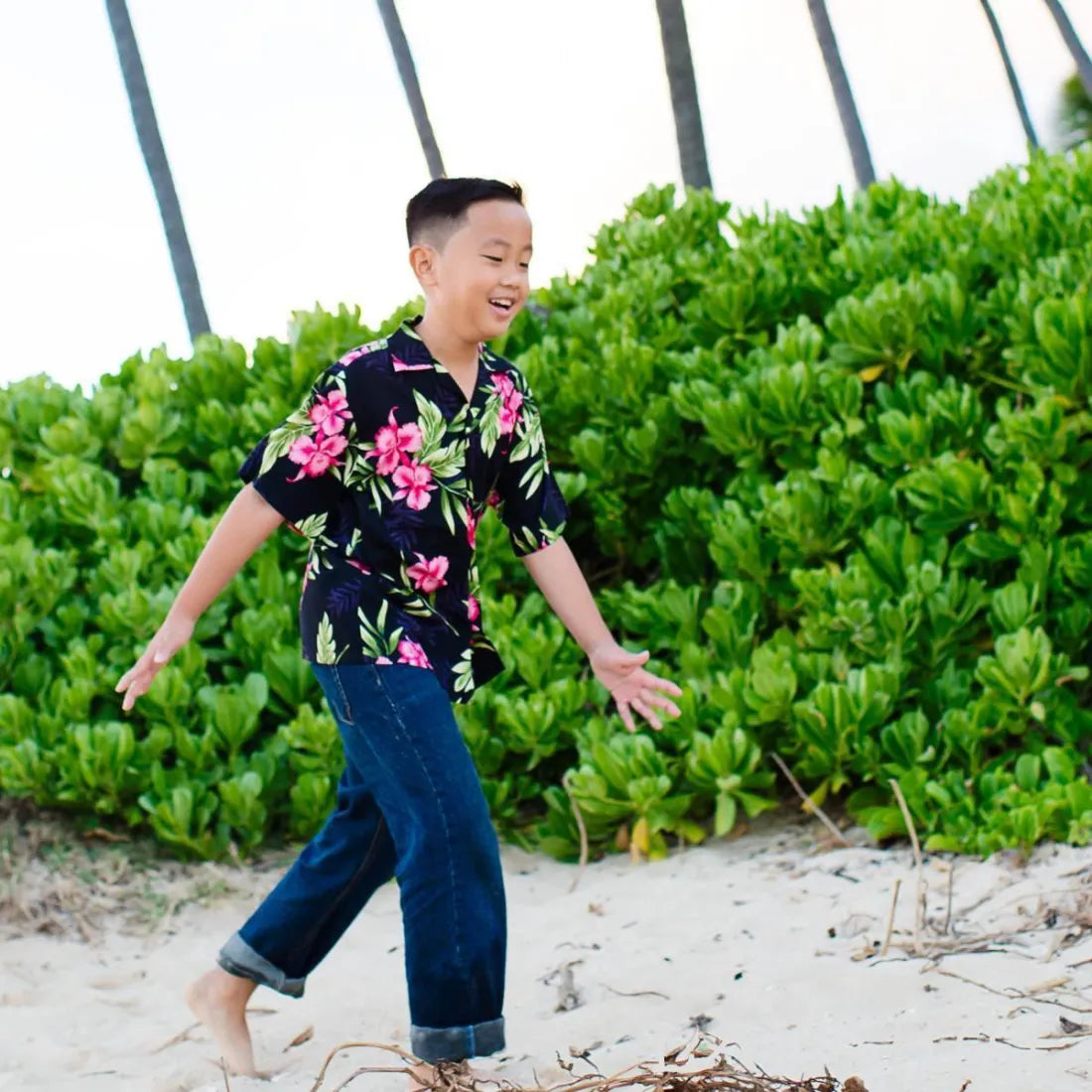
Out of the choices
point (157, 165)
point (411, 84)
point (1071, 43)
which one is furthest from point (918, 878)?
point (1071, 43)

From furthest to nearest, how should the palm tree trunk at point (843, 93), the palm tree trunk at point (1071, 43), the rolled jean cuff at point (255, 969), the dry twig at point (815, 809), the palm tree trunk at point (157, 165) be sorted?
the palm tree trunk at point (1071, 43)
the palm tree trunk at point (843, 93)
the palm tree trunk at point (157, 165)
the dry twig at point (815, 809)
the rolled jean cuff at point (255, 969)

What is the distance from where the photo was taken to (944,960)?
9.68 ft

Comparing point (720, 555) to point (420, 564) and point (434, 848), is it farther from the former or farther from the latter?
point (434, 848)

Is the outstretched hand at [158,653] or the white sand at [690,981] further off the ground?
the outstretched hand at [158,653]

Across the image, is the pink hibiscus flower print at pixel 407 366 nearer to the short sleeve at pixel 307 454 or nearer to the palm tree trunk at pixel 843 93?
the short sleeve at pixel 307 454

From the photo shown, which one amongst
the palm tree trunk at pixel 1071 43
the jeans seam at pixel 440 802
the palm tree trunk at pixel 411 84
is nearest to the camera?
the jeans seam at pixel 440 802

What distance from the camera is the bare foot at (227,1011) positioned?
2898 millimetres

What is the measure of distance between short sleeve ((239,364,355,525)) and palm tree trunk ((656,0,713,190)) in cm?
635

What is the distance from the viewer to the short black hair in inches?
101

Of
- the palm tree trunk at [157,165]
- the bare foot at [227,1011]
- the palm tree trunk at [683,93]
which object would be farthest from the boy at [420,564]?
the palm tree trunk at [157,165]

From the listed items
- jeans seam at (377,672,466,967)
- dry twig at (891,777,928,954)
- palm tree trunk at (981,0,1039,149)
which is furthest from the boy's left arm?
palm tree trunk at (981,0,1039,149)

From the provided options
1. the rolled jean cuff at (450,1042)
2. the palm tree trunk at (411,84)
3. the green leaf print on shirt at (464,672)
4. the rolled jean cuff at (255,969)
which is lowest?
the rolled jean cuff at (450,1042)

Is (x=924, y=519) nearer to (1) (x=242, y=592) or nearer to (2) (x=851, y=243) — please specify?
(2) (x=851, y=243)

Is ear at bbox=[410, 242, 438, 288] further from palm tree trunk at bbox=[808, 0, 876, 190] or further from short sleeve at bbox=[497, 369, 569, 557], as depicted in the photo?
palm tree trunk at bbox=[808, 0, 876, 190]
